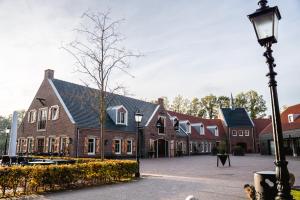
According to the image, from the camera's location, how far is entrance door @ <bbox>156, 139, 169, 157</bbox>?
36.7 metres

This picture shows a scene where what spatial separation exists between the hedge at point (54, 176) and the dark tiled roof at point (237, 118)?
48.9 metres

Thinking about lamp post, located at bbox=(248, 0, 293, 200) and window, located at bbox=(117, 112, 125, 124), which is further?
window, located at bbox=(117, 112, 125, 124)

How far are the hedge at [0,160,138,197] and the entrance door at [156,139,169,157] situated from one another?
2371cm

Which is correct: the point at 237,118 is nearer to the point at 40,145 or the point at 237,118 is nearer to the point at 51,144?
the point at 51,144

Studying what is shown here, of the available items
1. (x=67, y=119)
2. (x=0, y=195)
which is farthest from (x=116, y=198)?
(x=67, y=119)

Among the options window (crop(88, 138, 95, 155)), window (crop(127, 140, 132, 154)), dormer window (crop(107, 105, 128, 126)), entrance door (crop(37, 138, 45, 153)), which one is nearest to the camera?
window (crop(88, 138, 95, 155))

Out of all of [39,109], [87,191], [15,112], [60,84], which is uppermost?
[60,84]

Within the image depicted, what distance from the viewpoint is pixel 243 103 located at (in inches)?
2751

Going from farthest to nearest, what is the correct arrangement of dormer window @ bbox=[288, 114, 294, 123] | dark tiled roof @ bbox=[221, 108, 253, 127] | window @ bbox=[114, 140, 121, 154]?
dark tiled roof @ bbox=[221, 108, 253, 127]
dormer window @ bbox=[288, 114, 294, 123]
window @ bbox=[114, 140, 121, 154]

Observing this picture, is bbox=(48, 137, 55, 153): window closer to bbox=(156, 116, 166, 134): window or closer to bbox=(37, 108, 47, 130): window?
bbox=(37, 108, 47, 130): window

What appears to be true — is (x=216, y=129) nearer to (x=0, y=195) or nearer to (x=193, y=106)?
(x=193, y=106)

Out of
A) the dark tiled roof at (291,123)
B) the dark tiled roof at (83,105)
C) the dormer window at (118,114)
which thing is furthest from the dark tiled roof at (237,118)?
the dormer window at (118,114)

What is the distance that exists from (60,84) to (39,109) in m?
4.21

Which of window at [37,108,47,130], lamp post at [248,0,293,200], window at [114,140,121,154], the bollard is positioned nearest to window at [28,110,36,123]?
window at [37,108,47,130]
